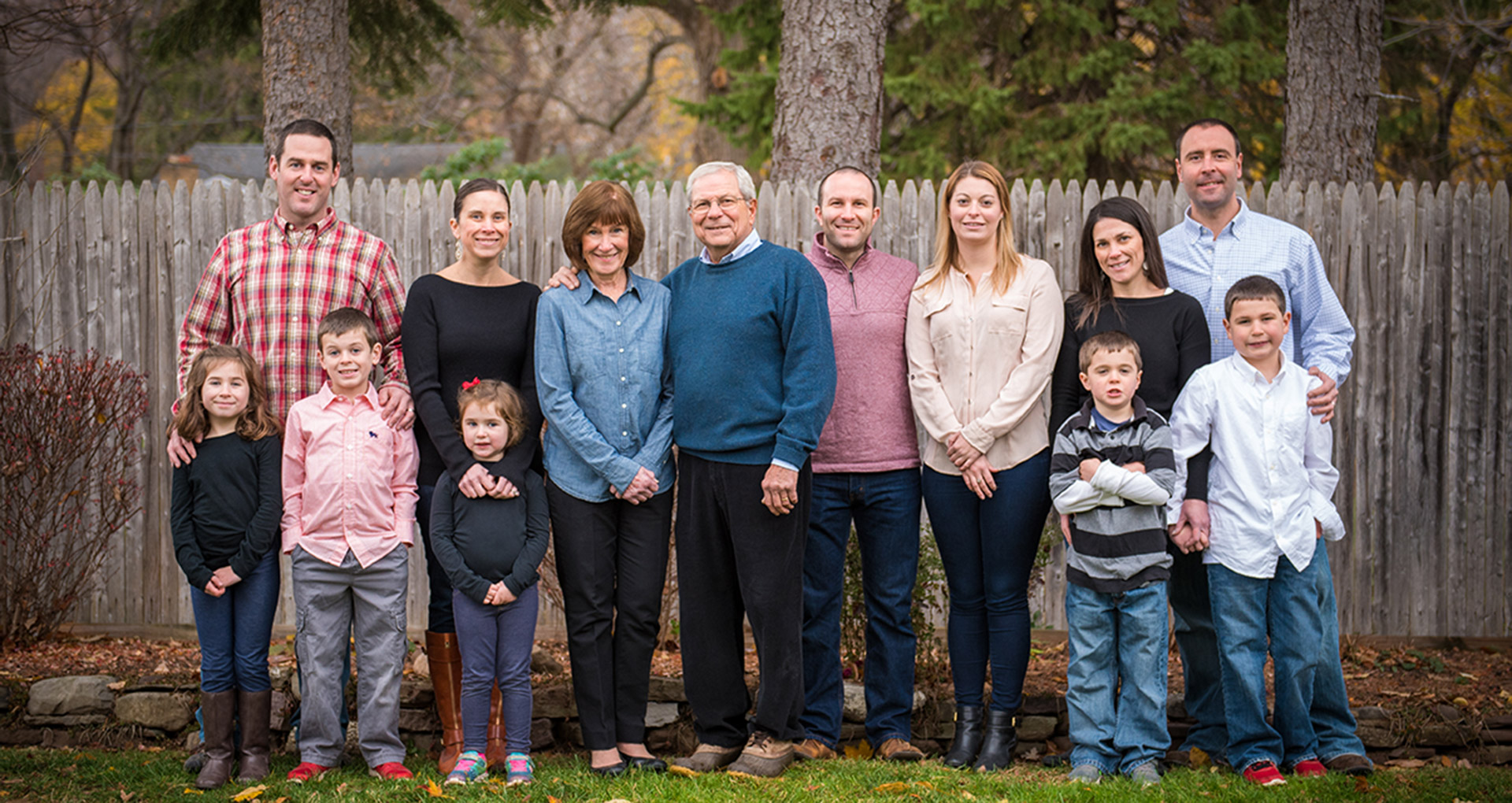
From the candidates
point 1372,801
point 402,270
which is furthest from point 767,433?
point 402,270

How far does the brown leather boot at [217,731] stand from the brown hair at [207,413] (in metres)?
0.90

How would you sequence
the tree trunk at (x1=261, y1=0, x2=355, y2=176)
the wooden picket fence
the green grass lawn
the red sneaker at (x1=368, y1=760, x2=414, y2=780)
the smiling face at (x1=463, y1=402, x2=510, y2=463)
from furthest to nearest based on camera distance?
the tree trunk at (x1=261, y1=0, x2=355, y2=176) → the wooden picket fence → the red sneaker at (x1=368, y1=760, x2=414, y2=780) → the smiling face at (x1=463, y1=402, x2=510, y2=463) → the green grass lawn

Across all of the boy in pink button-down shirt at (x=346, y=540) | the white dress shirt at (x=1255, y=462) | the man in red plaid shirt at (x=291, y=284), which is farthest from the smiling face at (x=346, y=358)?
the white dress shirt at (x=1255, y=462)

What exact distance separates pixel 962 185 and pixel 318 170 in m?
2.30

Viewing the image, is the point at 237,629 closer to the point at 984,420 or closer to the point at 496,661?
the point at 496,661

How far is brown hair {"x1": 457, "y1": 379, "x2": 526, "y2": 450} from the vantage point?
11.9 feet

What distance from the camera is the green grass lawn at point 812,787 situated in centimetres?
353

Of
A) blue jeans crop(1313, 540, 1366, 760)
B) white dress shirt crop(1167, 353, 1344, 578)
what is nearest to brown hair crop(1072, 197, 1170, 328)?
white dress shirt crop(1167, 353, 1344, 578)

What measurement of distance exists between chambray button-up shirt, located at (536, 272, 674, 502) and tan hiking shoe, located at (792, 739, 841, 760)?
105cm

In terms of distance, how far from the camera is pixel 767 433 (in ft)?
11.9

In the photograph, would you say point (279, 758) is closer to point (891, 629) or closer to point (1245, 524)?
point (891, 629)

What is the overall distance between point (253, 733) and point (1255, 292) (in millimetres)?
3751

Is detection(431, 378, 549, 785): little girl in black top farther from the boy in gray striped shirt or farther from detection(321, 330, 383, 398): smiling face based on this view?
the boy in gray striped shirt

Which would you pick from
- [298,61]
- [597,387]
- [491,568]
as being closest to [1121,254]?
[597,387]
